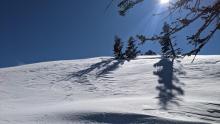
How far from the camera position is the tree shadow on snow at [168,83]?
35.3 feet

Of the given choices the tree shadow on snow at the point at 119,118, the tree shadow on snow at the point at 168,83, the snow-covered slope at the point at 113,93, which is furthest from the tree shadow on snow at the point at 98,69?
the tree shadow on snow at the point at 119,118

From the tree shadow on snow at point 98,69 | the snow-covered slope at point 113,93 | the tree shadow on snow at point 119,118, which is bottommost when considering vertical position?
the tree shadow on snow at point 119,118

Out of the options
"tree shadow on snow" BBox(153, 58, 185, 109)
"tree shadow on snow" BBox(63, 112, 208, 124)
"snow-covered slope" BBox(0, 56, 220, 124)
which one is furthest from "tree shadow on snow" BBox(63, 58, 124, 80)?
"tree shadow on snow" BBox(63, 112, 208, 124)

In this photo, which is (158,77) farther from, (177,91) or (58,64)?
(58,64)

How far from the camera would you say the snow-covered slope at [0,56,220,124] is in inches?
296

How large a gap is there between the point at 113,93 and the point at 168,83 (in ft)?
10.1

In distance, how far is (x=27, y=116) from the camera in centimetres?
738

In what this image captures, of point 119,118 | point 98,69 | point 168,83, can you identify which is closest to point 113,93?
point 168,83

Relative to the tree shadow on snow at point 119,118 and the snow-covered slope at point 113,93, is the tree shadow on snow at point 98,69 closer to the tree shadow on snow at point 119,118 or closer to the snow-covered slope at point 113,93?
the snow-covered slope at point 113,93

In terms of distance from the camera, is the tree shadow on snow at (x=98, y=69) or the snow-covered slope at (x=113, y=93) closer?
the snow-covered slope at (x=113, y=93)

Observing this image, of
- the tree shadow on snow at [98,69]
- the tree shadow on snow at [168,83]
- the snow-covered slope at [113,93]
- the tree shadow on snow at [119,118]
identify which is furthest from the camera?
the tree shadow on snow at [98,69]

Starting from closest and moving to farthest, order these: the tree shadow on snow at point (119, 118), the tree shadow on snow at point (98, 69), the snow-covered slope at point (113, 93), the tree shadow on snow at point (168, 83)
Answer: the tree shadow on snow at point (119, 118) → the snow-covered slope at point (113, 93) → the tree shadow on snow at point (168, 83) → the tree shadow on snow at point (98, 69)

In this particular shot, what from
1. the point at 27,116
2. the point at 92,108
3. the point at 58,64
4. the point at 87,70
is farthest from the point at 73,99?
the point at 58,64

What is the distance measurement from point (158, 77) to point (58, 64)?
7293 millimetres
